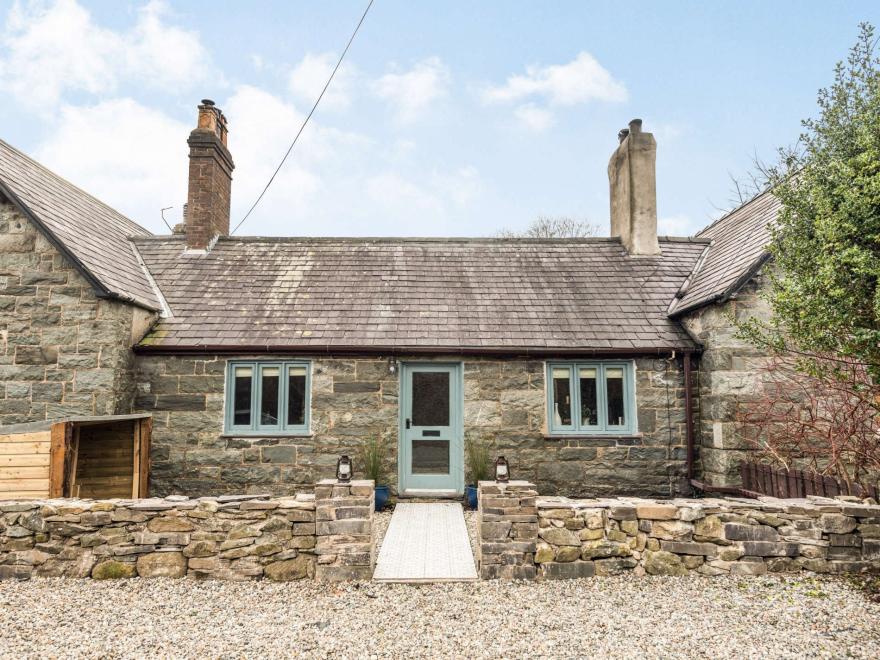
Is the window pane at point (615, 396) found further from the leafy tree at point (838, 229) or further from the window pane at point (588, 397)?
the leafy tree at point (838, 229)

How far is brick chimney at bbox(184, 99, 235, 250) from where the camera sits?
11.8 metres

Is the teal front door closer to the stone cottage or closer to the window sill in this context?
the stone cottage

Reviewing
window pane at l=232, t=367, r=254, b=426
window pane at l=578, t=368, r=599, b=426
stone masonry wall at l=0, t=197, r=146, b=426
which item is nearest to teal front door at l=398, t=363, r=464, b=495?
window pane at l=578, t=368, r=599, b=426

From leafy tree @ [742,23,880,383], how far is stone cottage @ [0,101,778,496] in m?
3.12

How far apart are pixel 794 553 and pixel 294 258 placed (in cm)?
1013

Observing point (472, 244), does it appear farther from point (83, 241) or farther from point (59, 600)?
point (59, 600)

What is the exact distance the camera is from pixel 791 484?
7.01 m

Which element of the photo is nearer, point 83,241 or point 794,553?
point 794,553

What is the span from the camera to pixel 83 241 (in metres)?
9.43

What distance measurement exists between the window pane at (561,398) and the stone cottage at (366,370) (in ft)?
0.14

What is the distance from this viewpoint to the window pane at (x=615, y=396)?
932cm

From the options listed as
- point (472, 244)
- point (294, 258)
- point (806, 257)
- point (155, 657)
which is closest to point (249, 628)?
point (155, 657)

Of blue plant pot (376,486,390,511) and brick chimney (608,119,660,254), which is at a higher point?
brick chimney (608,119,660,254)

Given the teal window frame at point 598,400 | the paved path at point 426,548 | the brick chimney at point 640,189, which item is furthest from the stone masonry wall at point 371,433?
the brick chimney at point 640,189
